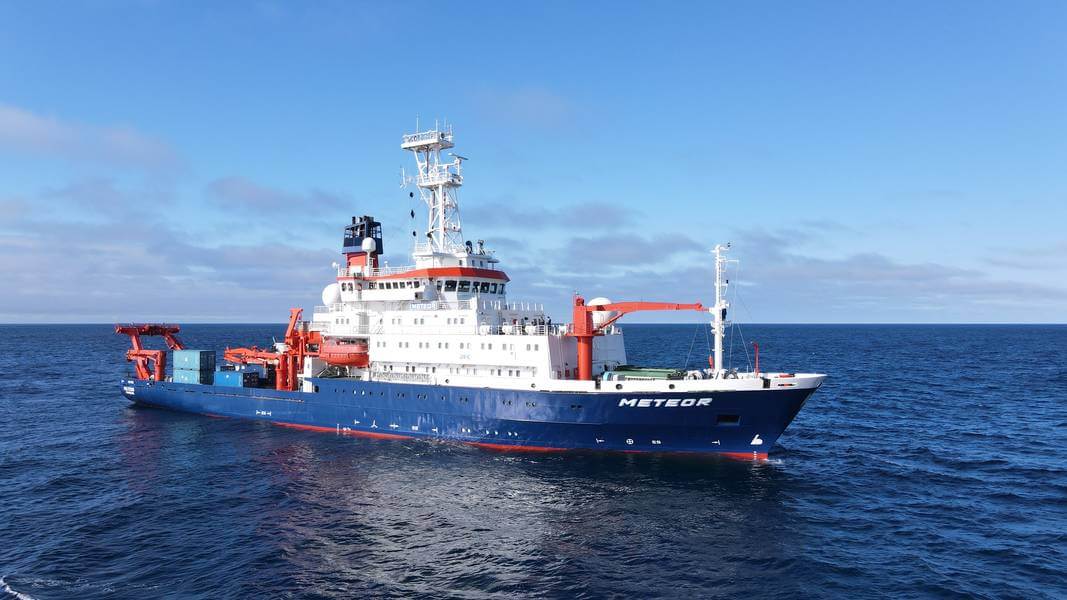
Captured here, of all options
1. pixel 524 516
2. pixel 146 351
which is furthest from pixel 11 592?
pixel 146 351

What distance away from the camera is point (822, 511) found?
2125 centimetres

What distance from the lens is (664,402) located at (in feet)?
86.0

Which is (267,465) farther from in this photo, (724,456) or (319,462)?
(724,456)

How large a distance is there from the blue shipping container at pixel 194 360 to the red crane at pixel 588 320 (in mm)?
26872

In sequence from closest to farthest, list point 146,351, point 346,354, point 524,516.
Result: 1. point 524,516
2. point 346,354
3. point 146,351

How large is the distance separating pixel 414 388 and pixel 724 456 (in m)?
15.6

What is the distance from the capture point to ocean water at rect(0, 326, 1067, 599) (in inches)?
643

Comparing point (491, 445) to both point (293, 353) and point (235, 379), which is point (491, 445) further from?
point (235, 379)

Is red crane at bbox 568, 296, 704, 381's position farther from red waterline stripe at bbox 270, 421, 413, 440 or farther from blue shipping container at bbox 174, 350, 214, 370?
blue shipping container at bbox 174, 350, 214, 370

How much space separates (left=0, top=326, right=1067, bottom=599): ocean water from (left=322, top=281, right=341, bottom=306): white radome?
8318 mm

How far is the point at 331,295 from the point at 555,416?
17.8 meters

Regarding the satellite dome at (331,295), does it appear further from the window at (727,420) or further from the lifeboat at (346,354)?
the window at (727,420)

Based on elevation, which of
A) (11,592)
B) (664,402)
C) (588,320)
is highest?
(588,320)

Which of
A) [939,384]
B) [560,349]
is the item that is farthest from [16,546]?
[939,384]
